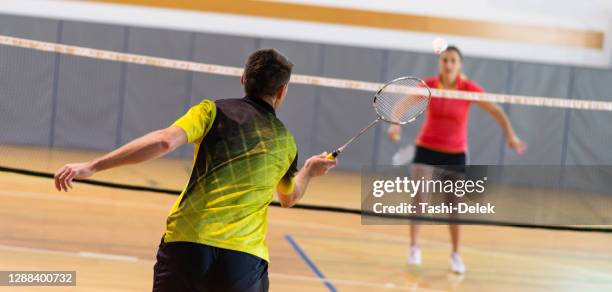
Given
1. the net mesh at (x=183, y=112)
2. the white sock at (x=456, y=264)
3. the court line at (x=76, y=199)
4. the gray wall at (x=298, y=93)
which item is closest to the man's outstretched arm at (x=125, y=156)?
the white sock at (x=456, y=264)

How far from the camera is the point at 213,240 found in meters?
3.31

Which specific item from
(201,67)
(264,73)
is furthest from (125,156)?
(201,67)

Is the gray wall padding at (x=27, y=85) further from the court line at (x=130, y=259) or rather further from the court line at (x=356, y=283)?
the court line at (x=356, y=283)

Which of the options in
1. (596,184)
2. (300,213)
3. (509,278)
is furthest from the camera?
(596,184)

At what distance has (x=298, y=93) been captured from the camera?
53.4 feet

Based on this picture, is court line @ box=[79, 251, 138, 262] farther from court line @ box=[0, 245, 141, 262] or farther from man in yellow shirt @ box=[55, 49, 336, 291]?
man in yellow shirt @ box=[55, 49, 336, 291]

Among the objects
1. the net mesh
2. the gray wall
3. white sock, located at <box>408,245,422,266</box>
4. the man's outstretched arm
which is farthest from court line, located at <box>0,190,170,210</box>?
the man's outstretched arm

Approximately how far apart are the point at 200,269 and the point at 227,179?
1.16ft

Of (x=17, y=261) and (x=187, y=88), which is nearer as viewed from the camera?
(x=17, y=261)

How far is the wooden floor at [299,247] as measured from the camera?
694 centimetres

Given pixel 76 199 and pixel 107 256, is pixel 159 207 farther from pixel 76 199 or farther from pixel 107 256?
pixel 107 256

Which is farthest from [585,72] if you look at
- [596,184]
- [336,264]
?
[336,264]

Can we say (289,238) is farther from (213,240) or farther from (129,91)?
(129,91)

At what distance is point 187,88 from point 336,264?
8570 mm
